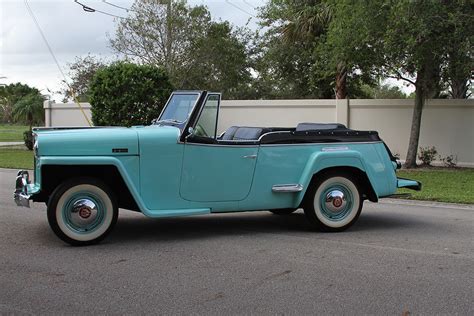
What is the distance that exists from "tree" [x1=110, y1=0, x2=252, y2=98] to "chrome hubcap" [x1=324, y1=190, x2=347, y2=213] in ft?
64.6

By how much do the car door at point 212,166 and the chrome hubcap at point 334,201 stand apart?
3.81ft

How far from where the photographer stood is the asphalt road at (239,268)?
4.70 meters

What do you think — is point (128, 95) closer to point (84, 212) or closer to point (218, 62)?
point (218, 62)

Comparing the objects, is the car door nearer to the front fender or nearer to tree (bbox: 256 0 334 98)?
the front fender

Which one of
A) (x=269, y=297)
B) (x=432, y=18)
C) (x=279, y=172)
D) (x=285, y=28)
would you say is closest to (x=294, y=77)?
(x=285, y=28)

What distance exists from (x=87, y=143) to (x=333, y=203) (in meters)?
3.32

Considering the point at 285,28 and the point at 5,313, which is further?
the point at 285,28

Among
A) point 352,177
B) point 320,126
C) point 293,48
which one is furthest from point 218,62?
point 352,177

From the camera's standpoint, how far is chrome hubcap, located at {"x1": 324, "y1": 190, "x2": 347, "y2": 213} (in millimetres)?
7543

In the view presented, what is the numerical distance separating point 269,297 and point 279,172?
103 inches

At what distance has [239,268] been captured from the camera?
5754 mm

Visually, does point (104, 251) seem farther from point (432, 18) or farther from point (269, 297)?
point (432, 18)

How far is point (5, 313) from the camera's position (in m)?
Result: 4.47

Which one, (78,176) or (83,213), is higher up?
(78,176)
